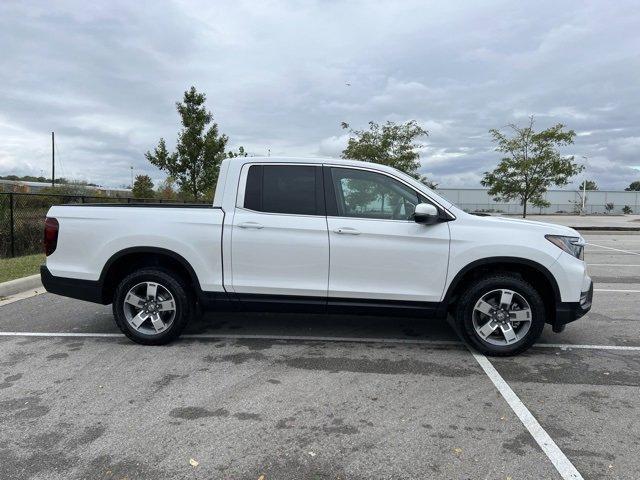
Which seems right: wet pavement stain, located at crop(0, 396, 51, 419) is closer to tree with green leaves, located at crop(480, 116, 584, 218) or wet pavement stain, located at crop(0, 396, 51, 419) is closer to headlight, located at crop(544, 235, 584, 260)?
headlight, located at crop(544, 235, 584, 260)

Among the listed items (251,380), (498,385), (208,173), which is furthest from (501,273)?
(208,173)

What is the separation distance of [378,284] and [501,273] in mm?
1207

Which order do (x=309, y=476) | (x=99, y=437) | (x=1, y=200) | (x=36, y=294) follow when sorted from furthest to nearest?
(x=1, y=200) < (x=36, y=294) < (x=99, y=437) < (x=309, y=476)

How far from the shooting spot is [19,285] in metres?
7.44

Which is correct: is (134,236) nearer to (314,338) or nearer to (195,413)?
(195,413)

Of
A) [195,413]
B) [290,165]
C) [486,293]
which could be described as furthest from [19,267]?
[486,293]

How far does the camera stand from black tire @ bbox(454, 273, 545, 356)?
4.58 metres

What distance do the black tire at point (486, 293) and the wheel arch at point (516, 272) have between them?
0.08m

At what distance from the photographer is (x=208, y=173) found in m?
19.7

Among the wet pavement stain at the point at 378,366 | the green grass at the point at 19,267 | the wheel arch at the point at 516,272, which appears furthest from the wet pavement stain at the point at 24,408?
the green grass at the point at 19,267

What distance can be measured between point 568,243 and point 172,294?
389 centimetres

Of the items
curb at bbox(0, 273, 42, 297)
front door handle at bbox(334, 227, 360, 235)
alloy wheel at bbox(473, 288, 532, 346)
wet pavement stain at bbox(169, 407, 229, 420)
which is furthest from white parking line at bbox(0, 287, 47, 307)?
alloy wheel at bbox(473, 288, 532, 346)

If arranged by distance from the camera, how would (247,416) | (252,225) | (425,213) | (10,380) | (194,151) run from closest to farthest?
(247,416) → (10,380) → (425,213) → (252,225) → (194,151)

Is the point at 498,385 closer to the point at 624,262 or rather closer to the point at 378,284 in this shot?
the point at 378,284
